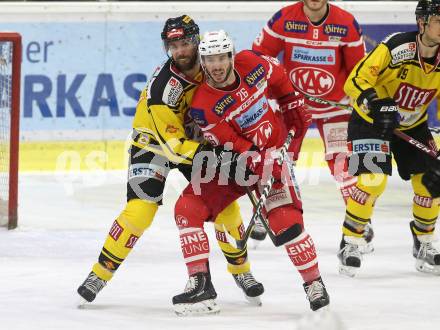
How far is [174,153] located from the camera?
180 inches

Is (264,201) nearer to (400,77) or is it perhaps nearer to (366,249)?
(400,77)

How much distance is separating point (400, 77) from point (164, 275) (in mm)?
1409

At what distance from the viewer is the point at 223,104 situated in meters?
4.61

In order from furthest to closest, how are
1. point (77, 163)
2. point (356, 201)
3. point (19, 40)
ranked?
point (77, 163)
point (19, 40)
point (356, 201)

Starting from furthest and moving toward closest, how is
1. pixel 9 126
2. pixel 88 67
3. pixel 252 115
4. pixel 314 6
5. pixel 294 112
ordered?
1. pixel 88 67
2. pixel 9 126
3. pixel 314 6
4. pixel 294 112
5. pixel 252 115

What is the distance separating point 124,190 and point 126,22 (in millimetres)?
1510

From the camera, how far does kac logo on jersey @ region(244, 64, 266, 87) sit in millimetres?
4668

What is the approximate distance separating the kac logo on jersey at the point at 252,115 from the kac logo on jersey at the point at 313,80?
1.78 m

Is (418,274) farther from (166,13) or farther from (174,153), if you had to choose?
(166,13)

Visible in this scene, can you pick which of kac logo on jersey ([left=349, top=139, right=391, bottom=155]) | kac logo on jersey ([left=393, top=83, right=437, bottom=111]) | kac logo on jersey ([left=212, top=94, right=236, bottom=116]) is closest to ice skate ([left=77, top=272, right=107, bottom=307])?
kac logo on jersey ([left=212, top=94, right=236, bottom=116])

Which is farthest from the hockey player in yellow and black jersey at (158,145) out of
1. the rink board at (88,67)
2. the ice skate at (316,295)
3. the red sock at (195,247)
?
the rink board at (88,67)

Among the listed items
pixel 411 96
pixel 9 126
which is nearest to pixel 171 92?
pixel 411 96

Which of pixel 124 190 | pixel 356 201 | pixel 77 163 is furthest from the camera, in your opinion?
pixel 77 163

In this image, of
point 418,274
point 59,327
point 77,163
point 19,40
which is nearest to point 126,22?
point 77,163
